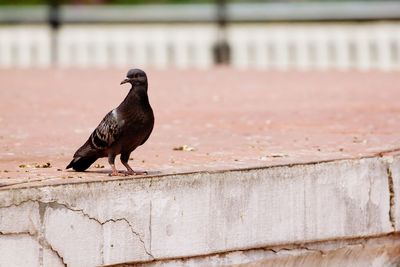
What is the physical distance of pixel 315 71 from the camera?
14883 mm

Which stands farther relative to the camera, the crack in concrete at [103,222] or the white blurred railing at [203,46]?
the white blurred railing at [203,46]

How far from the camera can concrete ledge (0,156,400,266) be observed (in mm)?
5574

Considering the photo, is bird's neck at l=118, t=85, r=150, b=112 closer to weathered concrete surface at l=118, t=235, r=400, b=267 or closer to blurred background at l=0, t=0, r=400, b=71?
weathered concrete surface at l=118, t=235, r=400, b=267

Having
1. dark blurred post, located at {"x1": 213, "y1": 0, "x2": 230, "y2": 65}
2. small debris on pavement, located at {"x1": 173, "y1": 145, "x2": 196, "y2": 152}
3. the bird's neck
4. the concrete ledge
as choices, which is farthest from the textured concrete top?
dark blurred post, located at {"x1": 213, "y1": 0, "x2": 230, "y2": 65}

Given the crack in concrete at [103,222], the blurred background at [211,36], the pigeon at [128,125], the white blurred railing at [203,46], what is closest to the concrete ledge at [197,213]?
the crack in concrete at [103,222]

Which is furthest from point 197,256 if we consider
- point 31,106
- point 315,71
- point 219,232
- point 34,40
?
point 34,40

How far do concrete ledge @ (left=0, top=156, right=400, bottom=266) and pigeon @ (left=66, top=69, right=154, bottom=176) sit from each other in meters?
0.26

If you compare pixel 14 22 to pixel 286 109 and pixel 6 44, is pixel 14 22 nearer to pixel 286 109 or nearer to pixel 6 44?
pixel 6 44

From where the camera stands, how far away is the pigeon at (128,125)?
6.06 meters

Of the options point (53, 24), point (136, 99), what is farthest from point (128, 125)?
point (53, 24)

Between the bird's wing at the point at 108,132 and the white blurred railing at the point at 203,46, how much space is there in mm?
10251

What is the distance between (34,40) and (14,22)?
53.0 inches

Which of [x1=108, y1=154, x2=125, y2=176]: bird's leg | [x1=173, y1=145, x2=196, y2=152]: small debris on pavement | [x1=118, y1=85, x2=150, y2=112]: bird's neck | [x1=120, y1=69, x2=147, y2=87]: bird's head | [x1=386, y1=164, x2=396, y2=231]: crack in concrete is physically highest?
[x1=120, y1=69, x2=147, y2=87]: bird's head

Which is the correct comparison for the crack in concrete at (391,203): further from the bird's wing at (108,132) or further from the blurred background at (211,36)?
the blurred background at (211,36)
